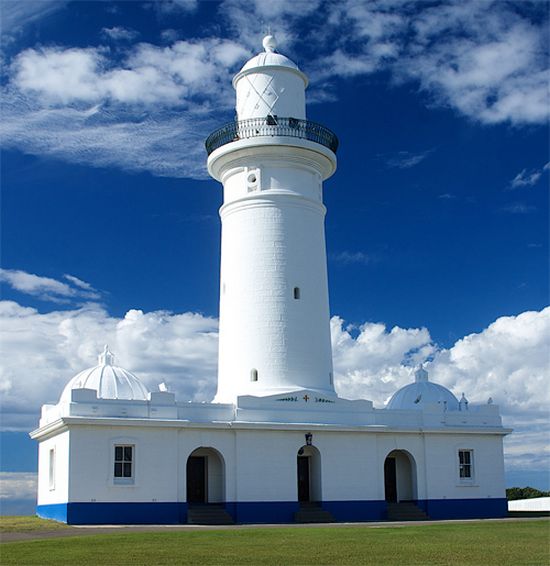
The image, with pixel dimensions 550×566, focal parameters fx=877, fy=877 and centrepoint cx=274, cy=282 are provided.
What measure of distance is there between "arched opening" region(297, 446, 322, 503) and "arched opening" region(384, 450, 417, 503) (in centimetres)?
400

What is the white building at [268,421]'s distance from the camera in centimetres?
2903

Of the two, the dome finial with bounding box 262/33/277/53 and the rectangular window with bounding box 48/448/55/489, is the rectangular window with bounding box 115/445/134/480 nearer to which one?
the rectangular window with bounding box 48/448/55/489

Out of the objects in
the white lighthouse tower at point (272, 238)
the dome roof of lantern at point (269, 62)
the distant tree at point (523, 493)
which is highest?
the dome roof of lantern at point (269, 62)

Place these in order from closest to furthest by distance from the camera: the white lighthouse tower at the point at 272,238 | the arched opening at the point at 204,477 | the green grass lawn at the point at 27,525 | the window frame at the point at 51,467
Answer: the green grass lawn at the point at 27,525 → the window frame at the point at 51,467 → the arched opening at the point at 204,477 → the white lighthouse tower at the point at 272,238

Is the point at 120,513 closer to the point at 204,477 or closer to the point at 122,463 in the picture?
the point at 122,463

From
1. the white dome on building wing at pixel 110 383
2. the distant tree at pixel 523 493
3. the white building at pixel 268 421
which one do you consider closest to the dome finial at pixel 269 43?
the white building at pixel 268 421

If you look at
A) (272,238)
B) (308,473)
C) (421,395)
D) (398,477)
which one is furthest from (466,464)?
(272,238)

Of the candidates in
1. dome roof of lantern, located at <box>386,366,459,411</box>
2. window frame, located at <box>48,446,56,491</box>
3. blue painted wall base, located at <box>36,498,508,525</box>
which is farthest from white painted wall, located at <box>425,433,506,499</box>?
window frame, located at <box>48,446,56,491</box>

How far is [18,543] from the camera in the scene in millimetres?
19984

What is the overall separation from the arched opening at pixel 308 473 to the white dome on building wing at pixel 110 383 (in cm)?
625

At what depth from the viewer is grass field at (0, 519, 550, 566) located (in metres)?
15.9

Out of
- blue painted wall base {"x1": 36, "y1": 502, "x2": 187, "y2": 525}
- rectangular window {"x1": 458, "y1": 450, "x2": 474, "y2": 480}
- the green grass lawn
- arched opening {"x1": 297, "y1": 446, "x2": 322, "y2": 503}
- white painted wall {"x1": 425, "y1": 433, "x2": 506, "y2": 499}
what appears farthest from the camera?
rectangular window {"x1": 458, "y1": 450, "x2": 474, "y2": 480}

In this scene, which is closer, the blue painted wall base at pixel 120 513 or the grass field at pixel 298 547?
the grass field at pixel 298 547

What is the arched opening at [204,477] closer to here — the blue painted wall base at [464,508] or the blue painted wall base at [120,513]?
the blue painted wall base at [120,513]
